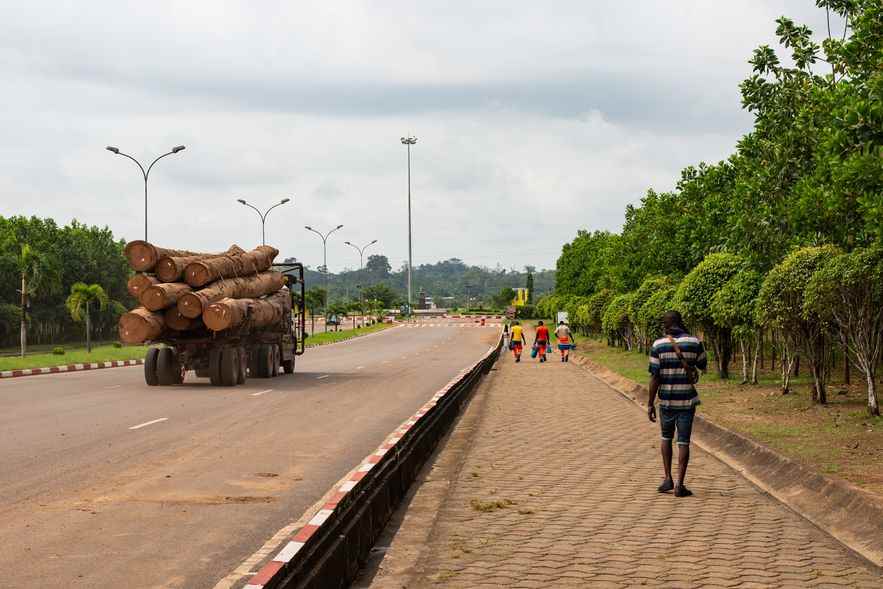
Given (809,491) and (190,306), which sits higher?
(190,306)

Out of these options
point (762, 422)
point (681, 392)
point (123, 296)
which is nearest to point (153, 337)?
point (762, 422)

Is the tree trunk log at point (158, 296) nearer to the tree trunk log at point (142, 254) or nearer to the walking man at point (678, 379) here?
the tree trunk log at point (142, 254)

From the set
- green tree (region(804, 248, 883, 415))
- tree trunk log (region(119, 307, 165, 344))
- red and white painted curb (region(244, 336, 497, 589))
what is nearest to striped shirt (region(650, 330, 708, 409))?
red and white painted curb (region(244, 336, 497, 589))

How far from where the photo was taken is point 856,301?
16.6m

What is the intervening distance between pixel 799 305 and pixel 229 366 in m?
13.0

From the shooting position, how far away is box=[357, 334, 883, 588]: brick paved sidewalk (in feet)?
22.6

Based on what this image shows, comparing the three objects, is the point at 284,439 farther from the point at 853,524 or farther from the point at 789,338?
the point at 789,338

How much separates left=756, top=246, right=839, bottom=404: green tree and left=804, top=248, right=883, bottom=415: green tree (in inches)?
20.3

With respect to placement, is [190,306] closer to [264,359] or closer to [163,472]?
[264,359]

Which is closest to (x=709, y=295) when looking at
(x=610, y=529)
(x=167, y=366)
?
(x=167, y=366)

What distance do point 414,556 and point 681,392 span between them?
3647 mm

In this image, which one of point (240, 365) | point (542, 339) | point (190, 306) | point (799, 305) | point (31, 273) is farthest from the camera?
point (31, 273)

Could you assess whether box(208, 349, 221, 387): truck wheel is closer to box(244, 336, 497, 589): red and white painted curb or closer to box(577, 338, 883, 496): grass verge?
box(577, 338, 883, 496): grass verge

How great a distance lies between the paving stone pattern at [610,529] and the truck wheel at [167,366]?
1230cm
